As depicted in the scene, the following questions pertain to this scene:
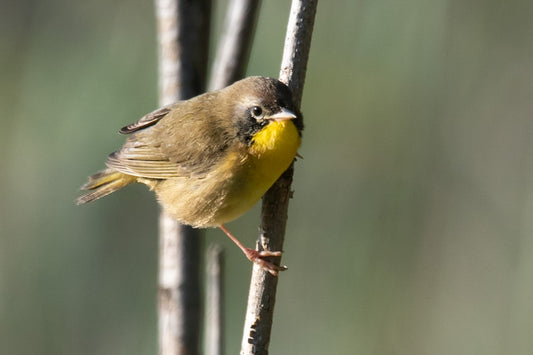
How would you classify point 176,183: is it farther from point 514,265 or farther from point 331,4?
point 514,265

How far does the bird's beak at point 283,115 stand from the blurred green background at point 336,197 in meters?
1.30

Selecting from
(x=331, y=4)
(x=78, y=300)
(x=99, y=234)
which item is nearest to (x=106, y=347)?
(x=78, y=300)

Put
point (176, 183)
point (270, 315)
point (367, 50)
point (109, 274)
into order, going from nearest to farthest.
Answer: point (270, 315)
point (176, 183)
point (367, 50)
point (109, 274)

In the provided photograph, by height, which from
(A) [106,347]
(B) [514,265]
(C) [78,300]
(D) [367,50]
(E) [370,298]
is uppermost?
(D) [367,50]

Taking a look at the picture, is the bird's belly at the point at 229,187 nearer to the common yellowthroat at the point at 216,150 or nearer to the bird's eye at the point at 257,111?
the common yellowthroat at the point at 216,150

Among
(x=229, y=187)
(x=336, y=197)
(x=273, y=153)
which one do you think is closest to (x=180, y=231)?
(x=229, y=187)

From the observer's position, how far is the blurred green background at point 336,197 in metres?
4.18

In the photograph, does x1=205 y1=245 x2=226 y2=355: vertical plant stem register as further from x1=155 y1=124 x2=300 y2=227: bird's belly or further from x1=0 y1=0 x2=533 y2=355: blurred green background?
x1=0 y1=0 x2=533 y2=355: blurred green background

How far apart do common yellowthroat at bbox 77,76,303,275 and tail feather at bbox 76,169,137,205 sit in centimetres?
1

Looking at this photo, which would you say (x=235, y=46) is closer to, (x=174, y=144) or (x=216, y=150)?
(x=216, y=150)

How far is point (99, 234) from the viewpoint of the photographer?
14.4 feet

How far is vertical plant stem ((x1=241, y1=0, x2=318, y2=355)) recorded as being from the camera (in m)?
2.29

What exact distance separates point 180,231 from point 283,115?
0.76 meters

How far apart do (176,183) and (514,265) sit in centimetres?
209
